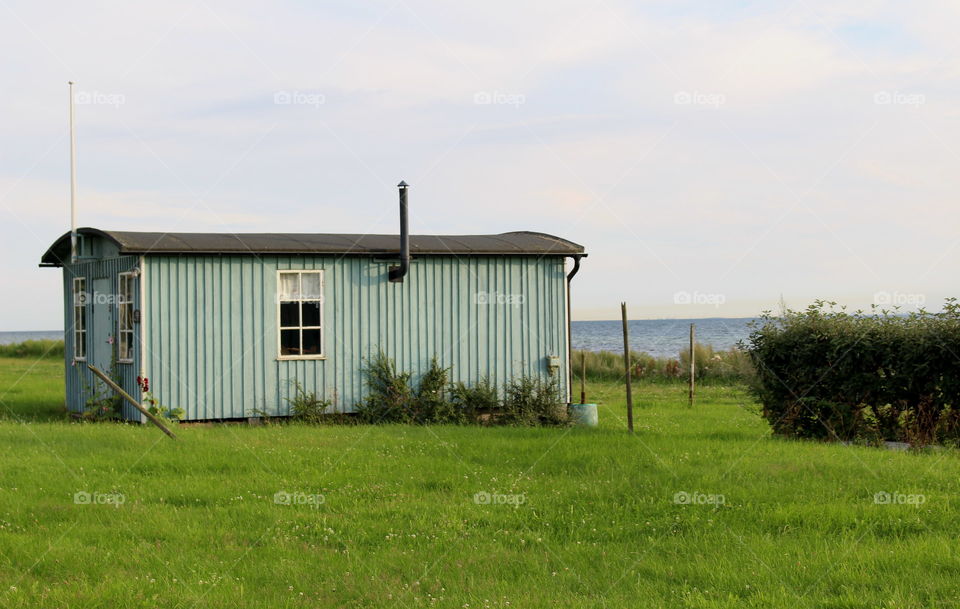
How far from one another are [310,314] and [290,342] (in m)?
0.57

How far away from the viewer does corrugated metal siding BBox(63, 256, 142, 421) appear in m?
15.4

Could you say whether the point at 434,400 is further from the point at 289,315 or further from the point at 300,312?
the point at 289,315

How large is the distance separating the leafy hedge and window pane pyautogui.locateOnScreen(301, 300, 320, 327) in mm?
6968

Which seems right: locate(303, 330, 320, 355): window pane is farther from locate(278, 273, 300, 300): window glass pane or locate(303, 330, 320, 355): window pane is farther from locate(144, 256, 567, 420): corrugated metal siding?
locate(278, 273, 300, 300): window glass pane

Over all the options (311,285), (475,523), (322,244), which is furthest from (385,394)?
(475,523)

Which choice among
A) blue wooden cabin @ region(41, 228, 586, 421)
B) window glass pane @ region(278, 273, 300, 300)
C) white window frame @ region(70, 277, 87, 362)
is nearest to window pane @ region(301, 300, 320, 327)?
blue wooden cabin @ region(41, 228, 586, 421)

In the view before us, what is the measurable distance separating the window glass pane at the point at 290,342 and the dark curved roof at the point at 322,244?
1.35 meters

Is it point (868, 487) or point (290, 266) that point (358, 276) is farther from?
point (868, 487)

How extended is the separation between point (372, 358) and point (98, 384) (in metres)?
4.62

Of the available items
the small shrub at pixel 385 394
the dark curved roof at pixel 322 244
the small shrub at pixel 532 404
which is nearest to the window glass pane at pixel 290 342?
the small shrub at pixel 385 394

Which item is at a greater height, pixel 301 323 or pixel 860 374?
pixel 301 323

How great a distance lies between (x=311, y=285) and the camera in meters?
16.2

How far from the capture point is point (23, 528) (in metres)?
8.27

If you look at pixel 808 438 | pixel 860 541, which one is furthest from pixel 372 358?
pixel 860 541
